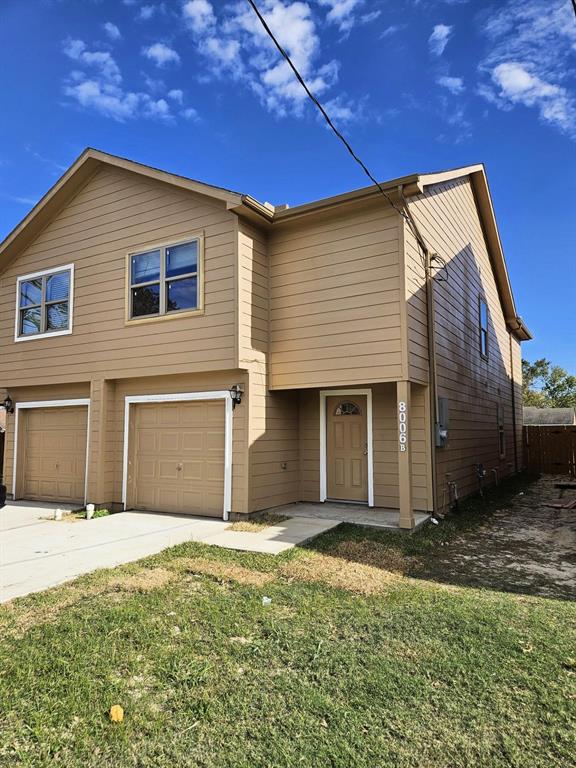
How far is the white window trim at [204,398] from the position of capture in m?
8.11

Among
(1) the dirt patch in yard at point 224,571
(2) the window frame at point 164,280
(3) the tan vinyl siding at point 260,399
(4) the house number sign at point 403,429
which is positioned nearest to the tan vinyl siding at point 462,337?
(4) the house number sign at point 403,429

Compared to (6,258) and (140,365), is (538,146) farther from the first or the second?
(6,258)

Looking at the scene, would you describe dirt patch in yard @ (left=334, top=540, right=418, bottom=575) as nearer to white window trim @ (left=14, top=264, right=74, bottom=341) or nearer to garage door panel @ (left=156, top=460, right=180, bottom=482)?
garage door panel @ (left=156, top=460, right=180, bottom=482)

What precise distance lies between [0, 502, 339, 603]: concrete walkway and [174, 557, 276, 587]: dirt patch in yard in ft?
2.15

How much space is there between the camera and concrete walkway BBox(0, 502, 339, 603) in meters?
5.27

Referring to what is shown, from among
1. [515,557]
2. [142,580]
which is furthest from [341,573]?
[515,557]

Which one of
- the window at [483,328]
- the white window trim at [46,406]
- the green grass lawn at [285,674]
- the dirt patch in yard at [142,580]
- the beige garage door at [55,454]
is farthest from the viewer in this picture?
the window at [483,328]

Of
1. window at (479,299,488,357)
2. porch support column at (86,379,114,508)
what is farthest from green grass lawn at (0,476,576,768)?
window at (479,299,488,357)

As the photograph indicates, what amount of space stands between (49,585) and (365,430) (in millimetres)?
5726

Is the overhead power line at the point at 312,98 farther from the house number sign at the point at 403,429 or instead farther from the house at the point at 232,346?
the house number sign at the point at 403,429

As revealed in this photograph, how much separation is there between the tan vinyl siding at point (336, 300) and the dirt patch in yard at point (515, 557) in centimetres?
A: 270

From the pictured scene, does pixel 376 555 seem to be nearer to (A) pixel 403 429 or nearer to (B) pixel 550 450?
(A) pixel 403 429

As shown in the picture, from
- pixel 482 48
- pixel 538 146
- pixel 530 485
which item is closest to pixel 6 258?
pixel 482 48

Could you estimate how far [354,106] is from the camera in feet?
23.3
